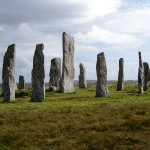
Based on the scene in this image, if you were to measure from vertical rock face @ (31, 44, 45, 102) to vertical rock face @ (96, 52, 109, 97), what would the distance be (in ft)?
17.9

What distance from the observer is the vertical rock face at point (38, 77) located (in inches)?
1350

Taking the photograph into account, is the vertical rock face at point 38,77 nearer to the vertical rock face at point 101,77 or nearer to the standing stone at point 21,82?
the vertical rock face at point 101,77

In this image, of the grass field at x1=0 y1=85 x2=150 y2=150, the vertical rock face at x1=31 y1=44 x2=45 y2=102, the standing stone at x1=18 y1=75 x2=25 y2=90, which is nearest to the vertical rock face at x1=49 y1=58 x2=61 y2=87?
the standing stone at x1=18 y1=75 x2=25 y2=90

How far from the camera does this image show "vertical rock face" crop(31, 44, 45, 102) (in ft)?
112

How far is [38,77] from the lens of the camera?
34469 mm

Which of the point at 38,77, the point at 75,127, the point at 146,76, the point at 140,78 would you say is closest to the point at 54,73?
the point at 146,76

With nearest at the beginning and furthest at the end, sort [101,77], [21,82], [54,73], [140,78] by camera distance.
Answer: [101,77] < [140,78] < [54,73] < [21,82]

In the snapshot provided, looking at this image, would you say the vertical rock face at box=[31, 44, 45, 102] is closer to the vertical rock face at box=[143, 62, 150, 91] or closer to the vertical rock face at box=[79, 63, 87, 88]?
the vertical rock face at box=[143, 62, 150, 91]

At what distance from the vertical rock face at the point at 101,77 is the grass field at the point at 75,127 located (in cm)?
776

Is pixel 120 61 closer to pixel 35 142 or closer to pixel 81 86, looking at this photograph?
pixel 81 86

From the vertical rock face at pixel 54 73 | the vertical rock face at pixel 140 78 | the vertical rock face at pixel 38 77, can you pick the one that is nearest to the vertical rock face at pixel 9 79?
the vertical rock face at pixel 38 77

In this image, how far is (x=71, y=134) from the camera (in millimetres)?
21266

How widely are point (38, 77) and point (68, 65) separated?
38.4ft

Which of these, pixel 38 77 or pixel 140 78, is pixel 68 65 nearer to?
pixel 140 78
